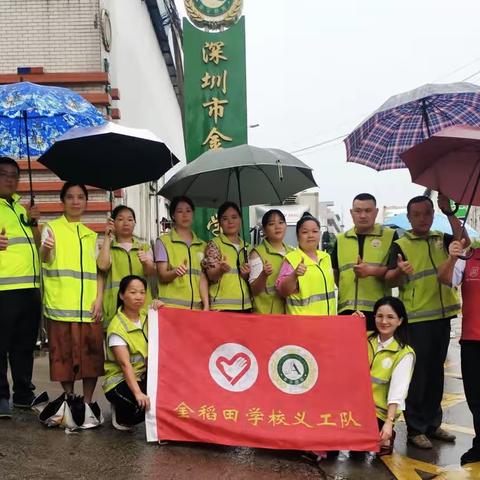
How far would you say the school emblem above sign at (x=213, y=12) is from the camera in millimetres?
7484

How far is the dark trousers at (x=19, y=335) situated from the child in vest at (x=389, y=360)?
2586 mm

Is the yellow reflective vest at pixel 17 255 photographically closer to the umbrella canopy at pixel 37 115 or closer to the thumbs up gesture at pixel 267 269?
the umbrella canopy at pixel 37 115

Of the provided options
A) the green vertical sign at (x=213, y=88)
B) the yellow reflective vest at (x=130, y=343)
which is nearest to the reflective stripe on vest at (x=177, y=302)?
the yellow reflective vest at (x=130, y=343)

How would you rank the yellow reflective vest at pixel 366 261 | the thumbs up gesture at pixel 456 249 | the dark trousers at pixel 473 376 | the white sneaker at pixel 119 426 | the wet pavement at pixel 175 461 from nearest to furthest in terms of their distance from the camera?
1. the wet pavement at pixel 175 461
2. the thumbs up gesture at pixel 456 249
3. the dark trousers at pixel 473 376
4. the white sneaker at pixel 119 426
5. the yellow reflective vest at pixel 366 261

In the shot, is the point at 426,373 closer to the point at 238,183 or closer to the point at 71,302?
the point at 238,183

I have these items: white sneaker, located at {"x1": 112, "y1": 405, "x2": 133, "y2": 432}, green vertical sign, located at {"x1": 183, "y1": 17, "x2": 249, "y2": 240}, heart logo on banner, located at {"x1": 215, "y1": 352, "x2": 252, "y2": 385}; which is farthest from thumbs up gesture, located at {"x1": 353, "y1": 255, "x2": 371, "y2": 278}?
green vertical sign, located at {"x1": 183, "y1": 17, "x2": 249, "y2": 240}

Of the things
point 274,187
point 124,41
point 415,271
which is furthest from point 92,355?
point 124,41

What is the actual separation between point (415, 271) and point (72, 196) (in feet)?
8.52

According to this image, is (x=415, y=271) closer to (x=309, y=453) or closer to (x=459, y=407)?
(x=309, y=453)

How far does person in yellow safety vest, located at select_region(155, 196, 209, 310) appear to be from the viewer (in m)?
4.31

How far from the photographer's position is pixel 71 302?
164 inches

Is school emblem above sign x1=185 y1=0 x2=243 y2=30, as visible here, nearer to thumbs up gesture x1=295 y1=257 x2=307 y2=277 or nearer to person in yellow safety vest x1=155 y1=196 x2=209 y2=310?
person in yellow safety vest x1=155 y1=196 x2=209 y2=310

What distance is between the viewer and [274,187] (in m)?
5.14

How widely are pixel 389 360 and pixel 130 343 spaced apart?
1794 millimetres
